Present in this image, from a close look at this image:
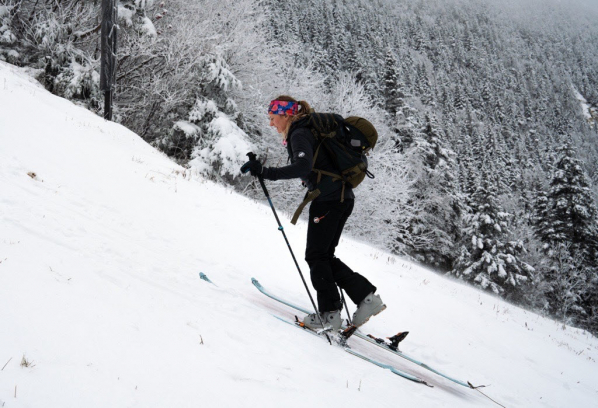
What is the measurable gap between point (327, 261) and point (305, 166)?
1084mm

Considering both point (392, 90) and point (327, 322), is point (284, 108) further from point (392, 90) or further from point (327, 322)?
point (392, 90)

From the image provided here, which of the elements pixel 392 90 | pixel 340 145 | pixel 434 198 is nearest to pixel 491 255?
pixel 434 198

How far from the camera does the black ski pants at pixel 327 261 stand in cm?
384

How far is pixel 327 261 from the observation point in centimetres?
392

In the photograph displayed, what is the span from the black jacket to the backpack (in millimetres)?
34

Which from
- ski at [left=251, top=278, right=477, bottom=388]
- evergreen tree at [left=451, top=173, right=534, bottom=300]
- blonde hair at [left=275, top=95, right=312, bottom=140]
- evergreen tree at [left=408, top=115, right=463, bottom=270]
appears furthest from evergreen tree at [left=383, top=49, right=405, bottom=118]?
blonde hair at [left=275, top=95, right=312, bottom=140]

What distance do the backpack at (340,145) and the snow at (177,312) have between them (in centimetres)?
150

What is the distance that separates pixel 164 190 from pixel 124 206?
1581mm

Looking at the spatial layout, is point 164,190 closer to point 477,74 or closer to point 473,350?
point 473,350

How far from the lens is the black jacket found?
3432 mm

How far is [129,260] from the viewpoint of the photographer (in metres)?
3.90

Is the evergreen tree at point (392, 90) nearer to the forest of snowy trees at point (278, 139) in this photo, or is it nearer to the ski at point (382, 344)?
the forest of snowy trees at point (278, 139)

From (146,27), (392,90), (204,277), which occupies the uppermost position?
(392,90)

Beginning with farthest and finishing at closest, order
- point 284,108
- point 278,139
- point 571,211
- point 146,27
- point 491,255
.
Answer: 1. point 571,211
2. point 491,255
3. point 278,139
4. point 146,27
5. point 284,108
